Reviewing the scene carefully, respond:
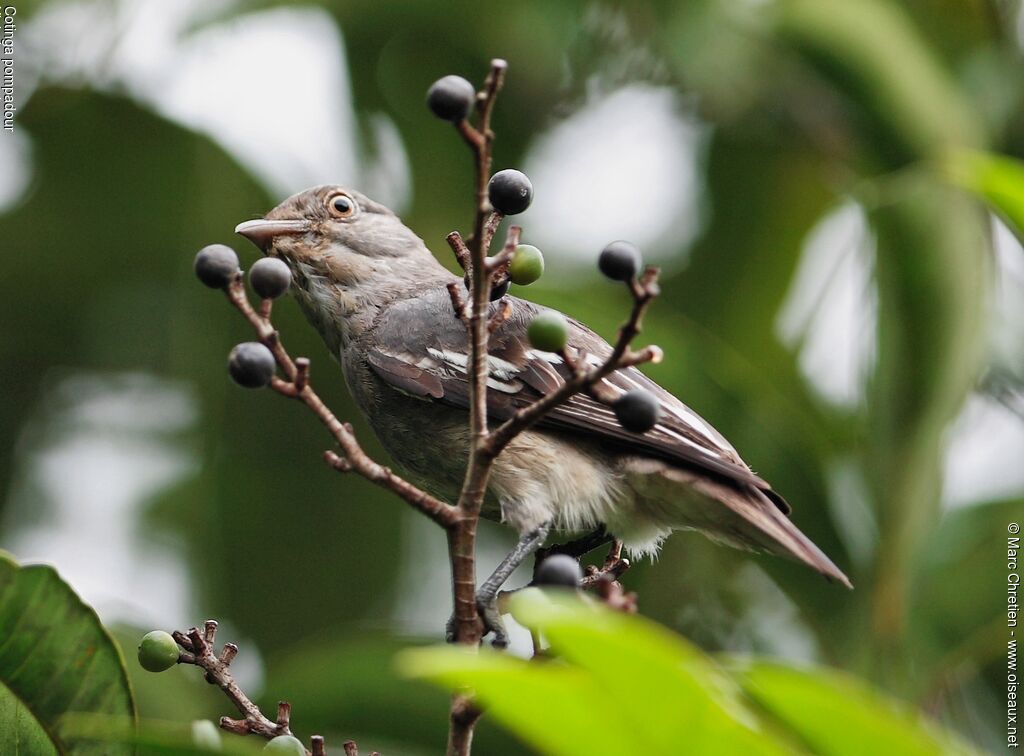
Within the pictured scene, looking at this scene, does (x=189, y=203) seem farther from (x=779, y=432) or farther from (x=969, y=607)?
(x=969, y=607)

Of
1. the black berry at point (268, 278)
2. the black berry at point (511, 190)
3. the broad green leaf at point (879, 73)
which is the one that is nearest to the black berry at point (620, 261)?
the black berry at point (511, 190)

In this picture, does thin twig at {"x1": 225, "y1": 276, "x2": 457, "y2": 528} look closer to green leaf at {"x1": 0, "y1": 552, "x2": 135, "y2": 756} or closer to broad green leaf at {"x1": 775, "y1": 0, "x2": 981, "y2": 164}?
green leaf at {"x1": 0, "y1": 552, "x2": 135, "y2": 756}

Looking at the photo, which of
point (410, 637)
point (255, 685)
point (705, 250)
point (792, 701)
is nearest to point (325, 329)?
point (410, 637)

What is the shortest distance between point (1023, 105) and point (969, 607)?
2.59 meters

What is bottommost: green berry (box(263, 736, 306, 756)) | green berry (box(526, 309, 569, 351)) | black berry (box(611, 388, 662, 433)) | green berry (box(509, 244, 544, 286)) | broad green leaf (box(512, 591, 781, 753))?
green berry (box(263, 736, 306, 756))

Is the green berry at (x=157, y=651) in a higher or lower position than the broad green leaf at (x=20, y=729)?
higher

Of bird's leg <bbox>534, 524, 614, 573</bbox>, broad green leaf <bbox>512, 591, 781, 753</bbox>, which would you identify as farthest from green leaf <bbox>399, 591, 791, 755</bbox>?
bird's leg <bbox>534, 524, 614, 573</bbox>

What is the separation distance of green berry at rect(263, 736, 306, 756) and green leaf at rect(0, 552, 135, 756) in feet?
1.50

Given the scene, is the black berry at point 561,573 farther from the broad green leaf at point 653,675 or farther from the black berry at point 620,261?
the broad green leaf at point 653,675

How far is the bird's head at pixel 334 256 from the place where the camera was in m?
4.45

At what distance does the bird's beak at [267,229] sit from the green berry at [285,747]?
232 cm

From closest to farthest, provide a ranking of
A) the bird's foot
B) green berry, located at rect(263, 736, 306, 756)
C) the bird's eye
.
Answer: the bird's foot < green berry, located at rect(263, 736, 306, 756) < the bird's eye

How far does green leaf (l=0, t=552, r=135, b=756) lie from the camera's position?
2.53 metres

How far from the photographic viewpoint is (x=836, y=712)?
1444mm
